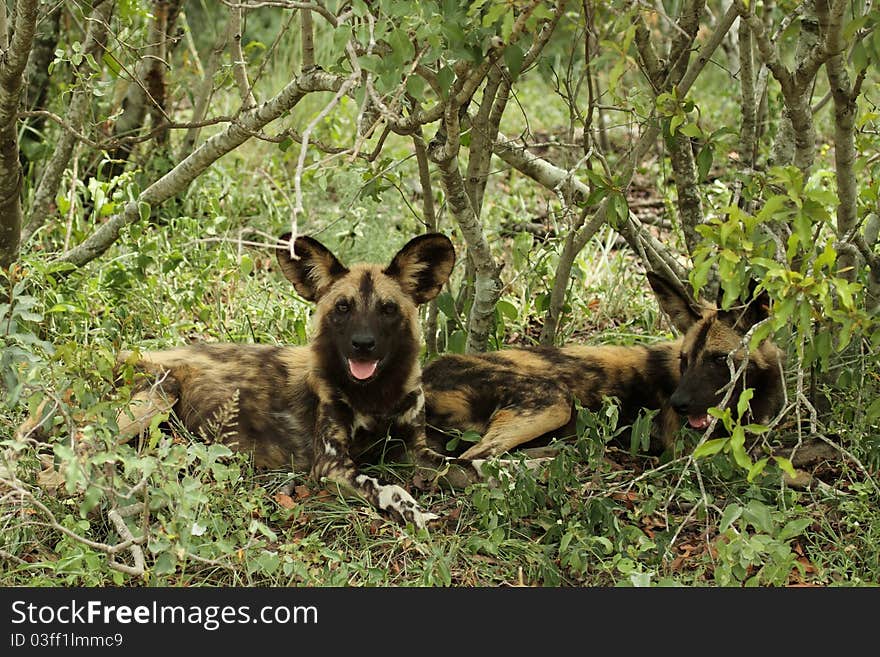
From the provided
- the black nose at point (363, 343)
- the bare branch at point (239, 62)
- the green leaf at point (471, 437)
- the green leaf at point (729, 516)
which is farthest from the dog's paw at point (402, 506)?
the bare branch at point (239, 62)

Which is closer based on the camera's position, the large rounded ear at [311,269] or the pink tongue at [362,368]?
the pink tongue at [362,368]

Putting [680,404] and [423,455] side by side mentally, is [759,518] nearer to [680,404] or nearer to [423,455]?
[680,404]

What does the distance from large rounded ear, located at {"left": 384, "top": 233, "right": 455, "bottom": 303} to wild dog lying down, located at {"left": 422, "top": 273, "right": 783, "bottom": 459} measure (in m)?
0.39

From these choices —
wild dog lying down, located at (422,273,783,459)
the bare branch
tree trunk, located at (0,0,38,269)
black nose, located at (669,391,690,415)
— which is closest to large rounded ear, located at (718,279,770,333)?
wild dog lying down, located at (422,273,783,459)

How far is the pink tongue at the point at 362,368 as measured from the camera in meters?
4.45

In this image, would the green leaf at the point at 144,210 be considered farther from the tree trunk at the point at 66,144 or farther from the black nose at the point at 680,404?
the black nose at the point at 680,404

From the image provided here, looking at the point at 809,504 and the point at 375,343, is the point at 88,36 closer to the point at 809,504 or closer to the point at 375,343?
the point at 375,343

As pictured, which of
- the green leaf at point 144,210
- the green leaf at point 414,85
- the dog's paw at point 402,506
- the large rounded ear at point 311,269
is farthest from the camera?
the green leaf at point 144,210

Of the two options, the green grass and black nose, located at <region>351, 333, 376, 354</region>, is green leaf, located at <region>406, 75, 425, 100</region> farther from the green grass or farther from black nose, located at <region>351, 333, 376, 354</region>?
black nose, located at <region>351, 333, 376, 354</region>

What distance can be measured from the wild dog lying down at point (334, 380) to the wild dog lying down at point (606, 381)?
305 mm

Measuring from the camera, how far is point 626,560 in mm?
3514

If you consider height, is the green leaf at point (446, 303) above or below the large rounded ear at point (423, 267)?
below

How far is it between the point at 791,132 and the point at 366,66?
2180 mm

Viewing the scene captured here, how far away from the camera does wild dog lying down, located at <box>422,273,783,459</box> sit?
15.4 ft
